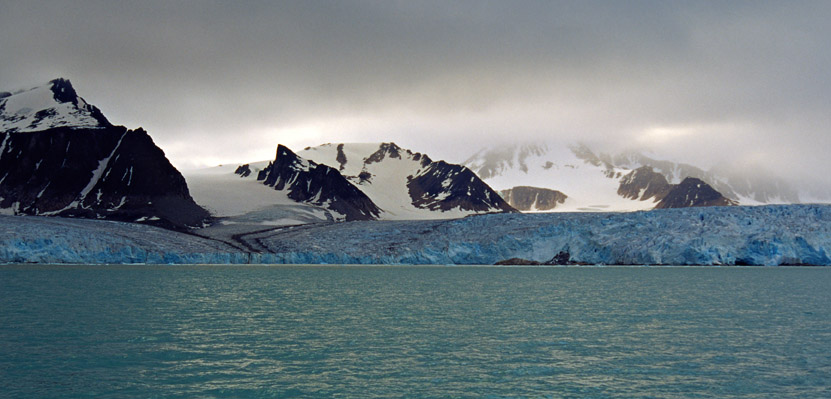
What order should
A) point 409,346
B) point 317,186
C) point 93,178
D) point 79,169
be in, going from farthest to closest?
1. point 317,186
2. point 79,169
3. point 93,178
4. point 409,346

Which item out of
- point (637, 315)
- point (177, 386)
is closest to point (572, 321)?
point (637, 315)

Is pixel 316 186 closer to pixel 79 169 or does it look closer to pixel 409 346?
pixel 79 169

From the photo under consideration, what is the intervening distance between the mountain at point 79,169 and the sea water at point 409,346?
3561 inches

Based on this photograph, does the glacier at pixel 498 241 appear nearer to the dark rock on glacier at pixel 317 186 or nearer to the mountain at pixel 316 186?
the dark rock on glacier at pixel 317 186

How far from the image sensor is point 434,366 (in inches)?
663

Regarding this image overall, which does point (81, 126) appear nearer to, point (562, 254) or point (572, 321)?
point (562, 254)

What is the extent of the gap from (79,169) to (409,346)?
429 feet

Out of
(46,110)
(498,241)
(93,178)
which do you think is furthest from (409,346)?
(46,110)

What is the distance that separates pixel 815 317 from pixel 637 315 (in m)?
7.42

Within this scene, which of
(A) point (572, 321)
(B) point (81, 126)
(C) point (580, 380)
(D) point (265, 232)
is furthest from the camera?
(B) point (81, 126)

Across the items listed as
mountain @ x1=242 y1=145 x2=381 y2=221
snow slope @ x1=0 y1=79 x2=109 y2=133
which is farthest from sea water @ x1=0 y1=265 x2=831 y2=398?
mountain @ x1=242 y1=145 x2=381 y2=221

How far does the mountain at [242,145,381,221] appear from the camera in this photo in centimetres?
17762

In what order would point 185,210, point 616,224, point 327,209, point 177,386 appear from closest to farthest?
1. point 177,386
2. point 616,224
3. point 185,210
4. point 327,209

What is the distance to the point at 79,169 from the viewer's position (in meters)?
131
